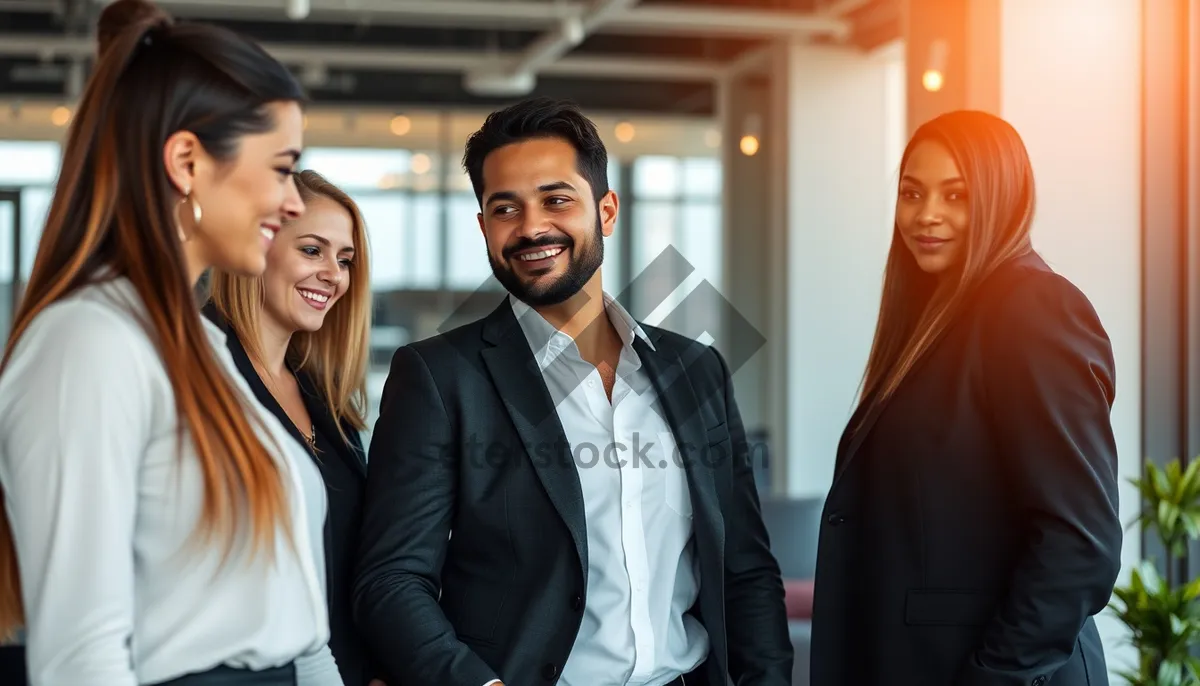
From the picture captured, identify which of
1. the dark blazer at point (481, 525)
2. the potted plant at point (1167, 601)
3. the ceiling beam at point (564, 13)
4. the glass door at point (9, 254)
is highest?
the ceiling beam at point (564, 13)

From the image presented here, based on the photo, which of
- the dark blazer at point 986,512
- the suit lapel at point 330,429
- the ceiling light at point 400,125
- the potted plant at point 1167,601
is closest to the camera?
the dark blazer at point 986,512

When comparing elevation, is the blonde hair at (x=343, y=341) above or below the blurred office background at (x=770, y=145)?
below

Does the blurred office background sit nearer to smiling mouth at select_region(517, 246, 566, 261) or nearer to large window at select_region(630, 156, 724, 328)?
large window at select_region(630, 156, 724, 328)

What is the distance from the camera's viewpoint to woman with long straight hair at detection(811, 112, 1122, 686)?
203 cm

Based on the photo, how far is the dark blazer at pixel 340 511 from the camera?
226cm

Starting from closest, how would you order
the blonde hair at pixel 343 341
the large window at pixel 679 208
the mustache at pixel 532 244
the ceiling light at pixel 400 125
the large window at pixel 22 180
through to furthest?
the mustache at pixel 532 244
the blonde hair at pixel 343 341
the large window at pixel 22 180
the ceiling light at pixel 400 125
the large window at pixel 679 208

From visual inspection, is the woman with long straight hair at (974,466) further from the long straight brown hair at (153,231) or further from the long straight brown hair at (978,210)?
the long straight brown hair at (153,231)

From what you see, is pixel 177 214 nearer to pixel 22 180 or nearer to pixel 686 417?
pixel 686 417

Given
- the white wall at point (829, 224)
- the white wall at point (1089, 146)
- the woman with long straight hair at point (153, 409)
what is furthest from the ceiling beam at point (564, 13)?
the woman with long straight hair at point (153, 409)

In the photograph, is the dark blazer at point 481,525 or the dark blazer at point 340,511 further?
the dark blazer at point 340,511

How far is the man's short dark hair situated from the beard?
15 cm

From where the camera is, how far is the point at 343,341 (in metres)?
2.70

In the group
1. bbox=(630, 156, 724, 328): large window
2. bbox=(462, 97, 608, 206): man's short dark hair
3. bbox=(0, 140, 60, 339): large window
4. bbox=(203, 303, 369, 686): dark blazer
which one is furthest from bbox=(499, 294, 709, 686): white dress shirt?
bbox=(630, 156, 724, 328): large window

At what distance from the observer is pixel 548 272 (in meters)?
2.27
